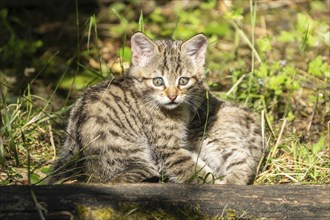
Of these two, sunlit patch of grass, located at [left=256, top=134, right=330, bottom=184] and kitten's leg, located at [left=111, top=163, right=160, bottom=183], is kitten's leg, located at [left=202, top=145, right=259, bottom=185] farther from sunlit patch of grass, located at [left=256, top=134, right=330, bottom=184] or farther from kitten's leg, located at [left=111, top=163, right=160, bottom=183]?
kitten's leg, located at [left=111, top=163, right=160, bottom=183]

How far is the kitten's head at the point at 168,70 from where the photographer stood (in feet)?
18.3

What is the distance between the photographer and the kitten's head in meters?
5.59

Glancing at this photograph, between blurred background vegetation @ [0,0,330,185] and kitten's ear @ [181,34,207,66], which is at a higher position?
kitten's ear @ [181,34,207,66]

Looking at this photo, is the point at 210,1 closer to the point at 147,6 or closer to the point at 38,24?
the point at 147,6

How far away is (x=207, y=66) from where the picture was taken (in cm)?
791

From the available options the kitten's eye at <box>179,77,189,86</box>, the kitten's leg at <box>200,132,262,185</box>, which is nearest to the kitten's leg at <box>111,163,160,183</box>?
the kitten's leg at <box>200,132,262,185</box>

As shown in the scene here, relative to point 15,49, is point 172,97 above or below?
above

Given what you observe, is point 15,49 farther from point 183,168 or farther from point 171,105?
point 183,168

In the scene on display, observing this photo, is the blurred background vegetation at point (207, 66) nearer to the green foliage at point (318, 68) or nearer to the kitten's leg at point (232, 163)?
the green foliage at point (318, 68)

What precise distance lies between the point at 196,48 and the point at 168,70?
1.34 ft

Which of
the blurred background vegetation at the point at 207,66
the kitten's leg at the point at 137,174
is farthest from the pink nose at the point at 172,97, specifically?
the blurred background vegetation at the point at 207,66

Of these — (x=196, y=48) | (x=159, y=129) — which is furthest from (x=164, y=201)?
(x=196, y=48)

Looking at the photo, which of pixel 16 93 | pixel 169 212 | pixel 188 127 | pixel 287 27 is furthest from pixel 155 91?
pixel 287 27

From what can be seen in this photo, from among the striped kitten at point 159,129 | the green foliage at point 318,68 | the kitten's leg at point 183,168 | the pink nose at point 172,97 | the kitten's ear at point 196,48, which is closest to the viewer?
the striped kitten at point 159,129
